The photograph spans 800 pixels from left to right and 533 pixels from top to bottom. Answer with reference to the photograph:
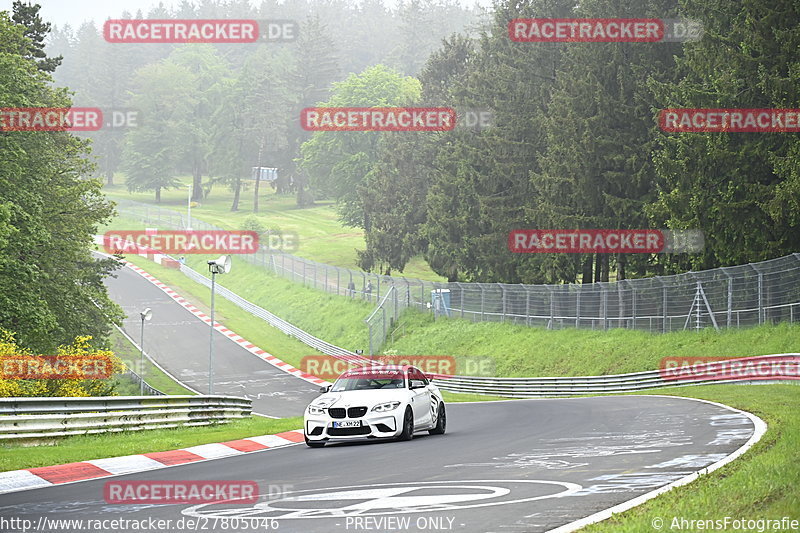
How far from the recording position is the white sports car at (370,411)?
16578 millimetres

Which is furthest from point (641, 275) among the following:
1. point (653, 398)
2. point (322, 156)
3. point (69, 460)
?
point (322, 156)

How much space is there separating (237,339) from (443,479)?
164 ft

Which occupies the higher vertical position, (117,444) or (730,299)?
(730,299)

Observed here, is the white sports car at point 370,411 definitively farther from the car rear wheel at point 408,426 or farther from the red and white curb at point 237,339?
the red and white curb at point 237,339

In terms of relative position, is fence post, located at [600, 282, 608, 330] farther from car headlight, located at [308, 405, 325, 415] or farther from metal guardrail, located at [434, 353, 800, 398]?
car headlight, located at [308, 405, 325, 415]

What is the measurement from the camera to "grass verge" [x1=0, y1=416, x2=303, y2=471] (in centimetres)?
1409

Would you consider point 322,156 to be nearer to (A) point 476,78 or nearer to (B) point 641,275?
(A) point 476,78

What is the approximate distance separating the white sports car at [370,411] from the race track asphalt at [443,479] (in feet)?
0.86

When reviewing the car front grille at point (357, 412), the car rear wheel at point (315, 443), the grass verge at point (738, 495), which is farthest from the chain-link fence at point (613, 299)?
the grass verge at point (738, 495)

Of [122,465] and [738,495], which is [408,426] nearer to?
[122,465]

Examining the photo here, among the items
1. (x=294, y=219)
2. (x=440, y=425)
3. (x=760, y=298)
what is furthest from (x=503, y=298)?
(x=294, y=219)

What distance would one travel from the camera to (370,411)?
54.4 ft

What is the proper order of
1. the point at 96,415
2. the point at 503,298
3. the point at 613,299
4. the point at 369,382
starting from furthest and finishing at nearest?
the point at 503,298 < the point at 613,299 < the point at 96,415 < the point at 369,382

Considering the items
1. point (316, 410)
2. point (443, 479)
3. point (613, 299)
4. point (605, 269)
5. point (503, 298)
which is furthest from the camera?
point (503, 298)
